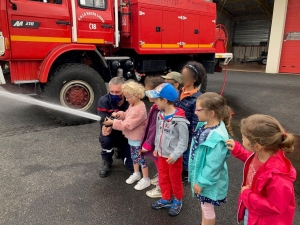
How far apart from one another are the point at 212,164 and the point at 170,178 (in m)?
0.70

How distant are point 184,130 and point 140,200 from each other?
99cm

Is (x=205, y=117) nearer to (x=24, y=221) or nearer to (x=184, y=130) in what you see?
(x=184, y=130)

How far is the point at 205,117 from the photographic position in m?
2.00

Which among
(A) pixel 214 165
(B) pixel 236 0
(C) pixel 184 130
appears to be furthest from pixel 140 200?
(B) pixel 236 0

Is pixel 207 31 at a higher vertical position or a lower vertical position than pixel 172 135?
higher

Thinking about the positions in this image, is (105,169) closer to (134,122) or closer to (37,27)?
(134,122)

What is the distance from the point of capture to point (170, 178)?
2477 millimetres

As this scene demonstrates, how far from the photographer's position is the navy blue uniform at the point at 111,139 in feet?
10.4

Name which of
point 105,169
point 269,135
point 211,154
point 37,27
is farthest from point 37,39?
point 269,135

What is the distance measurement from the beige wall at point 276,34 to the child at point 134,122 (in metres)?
13.2

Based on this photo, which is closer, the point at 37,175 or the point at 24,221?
the point at 24,221

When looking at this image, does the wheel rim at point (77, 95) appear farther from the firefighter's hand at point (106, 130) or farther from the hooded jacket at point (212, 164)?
the hooded jacket at point (212, 164)

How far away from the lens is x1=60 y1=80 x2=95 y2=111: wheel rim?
498 centimetres

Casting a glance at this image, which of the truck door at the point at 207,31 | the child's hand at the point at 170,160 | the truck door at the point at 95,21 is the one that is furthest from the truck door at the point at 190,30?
the child's hand at the point at 170,160
